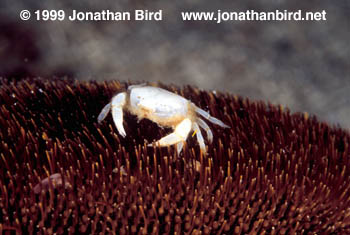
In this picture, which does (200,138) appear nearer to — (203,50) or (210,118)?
(210,118)

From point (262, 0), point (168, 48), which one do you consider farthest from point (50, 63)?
point (262, 0)

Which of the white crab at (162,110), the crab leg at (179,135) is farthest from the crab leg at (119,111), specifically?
the crab leg at (179,135)

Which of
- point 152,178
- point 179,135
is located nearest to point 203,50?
point 179,135

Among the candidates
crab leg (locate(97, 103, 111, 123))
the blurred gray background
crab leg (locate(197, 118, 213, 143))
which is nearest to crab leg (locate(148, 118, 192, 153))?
crab leg (locate(197, 118, 213, 143))

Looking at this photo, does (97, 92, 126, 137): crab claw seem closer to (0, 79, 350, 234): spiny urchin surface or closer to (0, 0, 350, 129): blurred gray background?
(0, 79, 350, 234): spiny urchin surface

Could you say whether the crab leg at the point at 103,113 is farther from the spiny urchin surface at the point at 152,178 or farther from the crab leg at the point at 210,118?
the crab leg at the point at 210,118

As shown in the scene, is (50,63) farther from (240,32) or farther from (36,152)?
(36,152)
